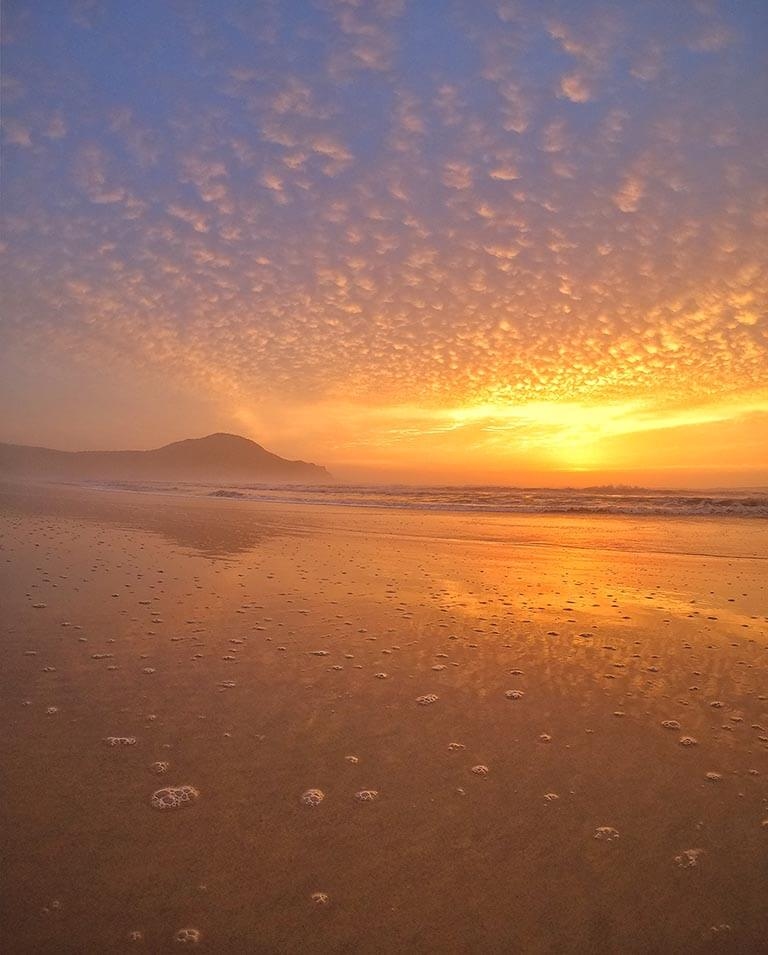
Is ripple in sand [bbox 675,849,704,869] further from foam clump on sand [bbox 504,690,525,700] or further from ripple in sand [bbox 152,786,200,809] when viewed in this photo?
ripple in sand [bbox 152,786,200,809]

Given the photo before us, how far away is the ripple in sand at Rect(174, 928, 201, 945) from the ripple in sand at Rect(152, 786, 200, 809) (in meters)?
0.84

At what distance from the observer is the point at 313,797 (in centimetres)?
325

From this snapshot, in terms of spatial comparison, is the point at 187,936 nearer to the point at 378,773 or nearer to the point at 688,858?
the point at 378,773

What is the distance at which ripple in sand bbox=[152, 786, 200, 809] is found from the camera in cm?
312

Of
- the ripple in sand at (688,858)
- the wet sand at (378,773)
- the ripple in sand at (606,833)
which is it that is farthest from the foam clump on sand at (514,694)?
the ripple in sand at (688,858)

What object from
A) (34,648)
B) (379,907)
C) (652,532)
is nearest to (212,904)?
(379,907)

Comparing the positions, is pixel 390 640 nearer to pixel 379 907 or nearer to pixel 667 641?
pixel 667 641

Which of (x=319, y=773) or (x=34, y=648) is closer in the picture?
(x=319, y=773)

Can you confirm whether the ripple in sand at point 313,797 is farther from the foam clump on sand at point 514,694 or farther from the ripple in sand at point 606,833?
the foam clump on sand at point 514,694

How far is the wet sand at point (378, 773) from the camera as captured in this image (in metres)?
2.43

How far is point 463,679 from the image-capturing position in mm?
5270

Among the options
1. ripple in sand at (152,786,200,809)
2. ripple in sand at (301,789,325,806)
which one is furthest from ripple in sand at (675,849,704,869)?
ripple in sand at (152,786,200,809)

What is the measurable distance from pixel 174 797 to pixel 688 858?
289cm

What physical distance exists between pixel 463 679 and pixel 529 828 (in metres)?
2.24
